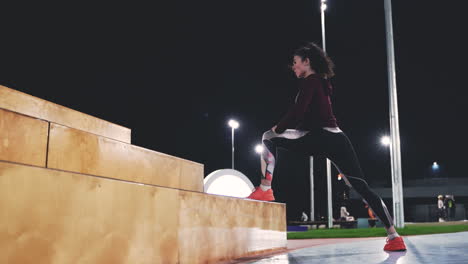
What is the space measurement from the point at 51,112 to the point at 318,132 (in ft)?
9.11

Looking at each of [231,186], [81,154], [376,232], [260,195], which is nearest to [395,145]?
[376,232]

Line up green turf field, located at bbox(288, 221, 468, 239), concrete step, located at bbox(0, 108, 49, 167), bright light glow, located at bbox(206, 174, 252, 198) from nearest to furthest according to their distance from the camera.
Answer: concrete step, located at bbox(0, 108, 49, 167)
green turf field, located at bbox(288, 221, 468, 239)
bright light glow, located at bbox(206, 174, 252, 198)

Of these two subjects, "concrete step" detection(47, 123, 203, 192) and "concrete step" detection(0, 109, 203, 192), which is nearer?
"concrete step" detection(0, 109, 203, 192)

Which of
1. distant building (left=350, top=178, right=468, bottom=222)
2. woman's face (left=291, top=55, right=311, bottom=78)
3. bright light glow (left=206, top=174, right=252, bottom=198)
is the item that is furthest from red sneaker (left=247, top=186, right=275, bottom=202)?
distant building (left=350, top=178, right=468, bottom=222)

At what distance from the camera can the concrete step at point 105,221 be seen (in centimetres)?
220

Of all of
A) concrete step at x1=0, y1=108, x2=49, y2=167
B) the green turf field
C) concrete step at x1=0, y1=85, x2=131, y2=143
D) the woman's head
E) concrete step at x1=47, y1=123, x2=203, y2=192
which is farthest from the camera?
the green turf field

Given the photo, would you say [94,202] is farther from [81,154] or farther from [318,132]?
[318,132]

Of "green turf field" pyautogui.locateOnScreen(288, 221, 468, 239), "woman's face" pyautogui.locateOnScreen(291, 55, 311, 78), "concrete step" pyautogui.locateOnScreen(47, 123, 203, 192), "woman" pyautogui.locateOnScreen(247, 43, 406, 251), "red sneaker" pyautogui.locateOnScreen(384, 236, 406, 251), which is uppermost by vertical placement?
"woman's face" pyautogui.locateOnScreen(291, 55, 311, 78)

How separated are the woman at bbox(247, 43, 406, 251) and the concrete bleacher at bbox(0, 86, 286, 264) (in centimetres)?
99

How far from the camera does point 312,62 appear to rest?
196 inches

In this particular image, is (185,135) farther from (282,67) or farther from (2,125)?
(2,125)

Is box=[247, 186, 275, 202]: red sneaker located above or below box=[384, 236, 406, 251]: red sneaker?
above

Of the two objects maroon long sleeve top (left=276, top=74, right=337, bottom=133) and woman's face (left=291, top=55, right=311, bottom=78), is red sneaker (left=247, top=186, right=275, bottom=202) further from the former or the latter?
woman's face (left=291, top=55, right=311, bottom=78)

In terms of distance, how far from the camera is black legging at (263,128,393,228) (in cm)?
466
